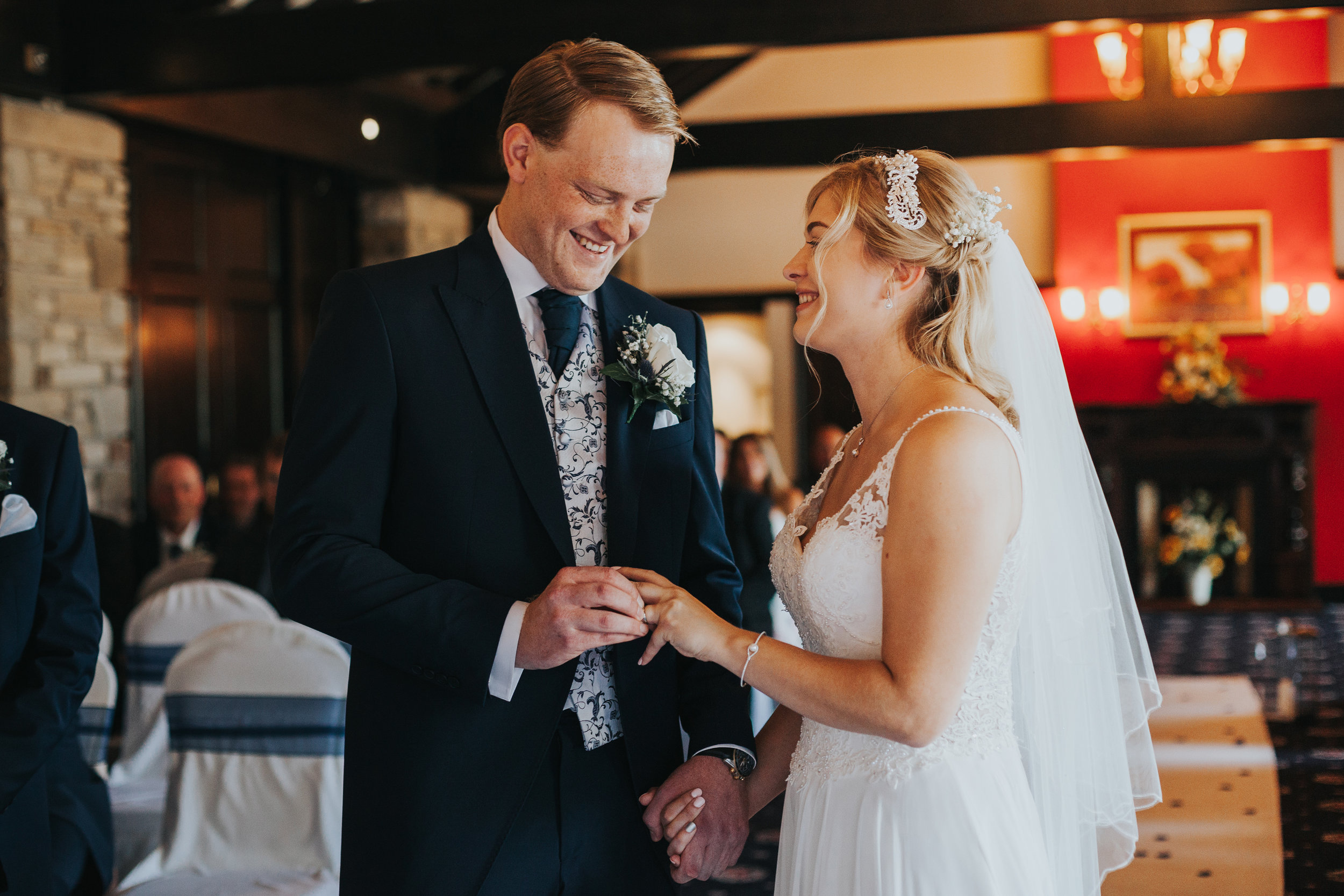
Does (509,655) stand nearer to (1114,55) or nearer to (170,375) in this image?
(170,375)

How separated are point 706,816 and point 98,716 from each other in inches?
87.6

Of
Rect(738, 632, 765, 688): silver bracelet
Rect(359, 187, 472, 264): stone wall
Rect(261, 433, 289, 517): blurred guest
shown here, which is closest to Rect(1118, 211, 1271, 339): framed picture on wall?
Rect(359, 187, 472, 264): stone wall

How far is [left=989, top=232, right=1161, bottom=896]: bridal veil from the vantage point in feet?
7.02

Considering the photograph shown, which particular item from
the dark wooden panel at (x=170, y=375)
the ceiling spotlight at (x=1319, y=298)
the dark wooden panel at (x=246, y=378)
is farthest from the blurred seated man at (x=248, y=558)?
the ceiling spotlight at (x=1319, y=298)

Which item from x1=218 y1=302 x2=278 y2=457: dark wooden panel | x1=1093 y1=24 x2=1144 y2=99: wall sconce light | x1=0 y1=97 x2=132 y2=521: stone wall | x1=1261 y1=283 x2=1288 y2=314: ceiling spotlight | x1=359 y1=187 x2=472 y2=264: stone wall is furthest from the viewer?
x1=1261 y1=283 x2=1288 y2=314: ceiling spotlight

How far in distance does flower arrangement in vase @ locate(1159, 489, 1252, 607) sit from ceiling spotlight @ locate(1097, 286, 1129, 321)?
6.09 ft

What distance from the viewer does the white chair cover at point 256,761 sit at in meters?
3.14

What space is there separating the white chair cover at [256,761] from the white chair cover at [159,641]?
0.81 m

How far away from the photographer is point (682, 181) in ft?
40.5

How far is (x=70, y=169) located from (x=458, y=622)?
5914 millimetres

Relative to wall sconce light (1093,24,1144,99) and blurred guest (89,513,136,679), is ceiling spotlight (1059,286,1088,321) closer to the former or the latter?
wall sconce light (1093,24,1144,99)

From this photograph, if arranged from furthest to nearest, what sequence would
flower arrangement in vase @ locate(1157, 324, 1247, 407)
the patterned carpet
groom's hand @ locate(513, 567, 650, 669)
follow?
flower arrangement in vase @ locate(1157, 324, 1247, 407), the patterned carpet, groom's hand @ locate(513, 567, 650, 669)

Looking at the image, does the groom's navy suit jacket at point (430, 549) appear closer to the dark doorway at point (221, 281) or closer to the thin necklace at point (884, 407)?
the thin necklace at point (884, 407)

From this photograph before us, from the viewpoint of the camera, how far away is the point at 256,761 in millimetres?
3178
